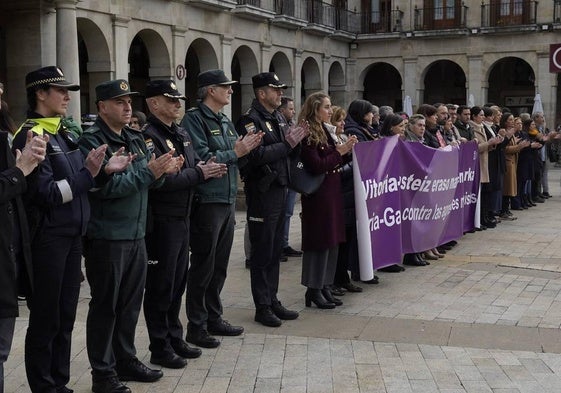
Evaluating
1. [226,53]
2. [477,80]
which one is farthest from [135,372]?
[477,80]

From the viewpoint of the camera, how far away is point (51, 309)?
14.8ft

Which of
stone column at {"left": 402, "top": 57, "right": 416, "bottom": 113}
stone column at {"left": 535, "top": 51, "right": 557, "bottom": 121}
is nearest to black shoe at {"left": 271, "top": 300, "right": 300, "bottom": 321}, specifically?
stone column at {"left": 535, "top": 51, "right": 557, "bottom": 121}

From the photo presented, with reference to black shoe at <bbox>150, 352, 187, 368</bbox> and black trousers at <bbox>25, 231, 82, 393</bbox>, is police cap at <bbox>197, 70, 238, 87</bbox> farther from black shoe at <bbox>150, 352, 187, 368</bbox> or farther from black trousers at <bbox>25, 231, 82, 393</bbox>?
black shoe at <bbox>150, 352, 187, 368</bbox>

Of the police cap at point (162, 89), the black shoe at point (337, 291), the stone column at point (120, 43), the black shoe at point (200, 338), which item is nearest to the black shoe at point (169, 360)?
the black shoe at point (200, 338)

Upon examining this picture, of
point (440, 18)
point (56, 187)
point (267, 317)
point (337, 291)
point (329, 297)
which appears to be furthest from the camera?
point (440, 18)

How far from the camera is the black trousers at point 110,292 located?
15.7 ft

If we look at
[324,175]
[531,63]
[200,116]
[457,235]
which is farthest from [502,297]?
[531,63]

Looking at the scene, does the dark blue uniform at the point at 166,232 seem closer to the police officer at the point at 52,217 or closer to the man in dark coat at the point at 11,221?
the police officer at the point at 52,217

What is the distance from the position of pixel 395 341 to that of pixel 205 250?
1667 millimetres

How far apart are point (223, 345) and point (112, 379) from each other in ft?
4.23

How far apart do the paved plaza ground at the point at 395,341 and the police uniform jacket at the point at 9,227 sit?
129 cm

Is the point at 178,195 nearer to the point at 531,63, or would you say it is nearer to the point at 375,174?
the point at 375,174

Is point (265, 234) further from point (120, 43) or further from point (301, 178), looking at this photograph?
point (120, 43)

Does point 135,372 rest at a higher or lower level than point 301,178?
lower
